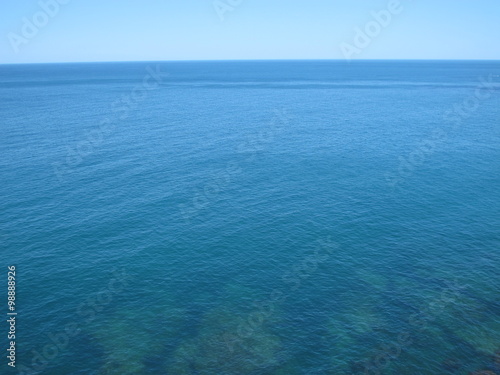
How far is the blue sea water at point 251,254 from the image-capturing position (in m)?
46.8

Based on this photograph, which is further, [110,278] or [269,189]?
[269,189]

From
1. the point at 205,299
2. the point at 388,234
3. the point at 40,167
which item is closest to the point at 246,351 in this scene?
the point at 205,299

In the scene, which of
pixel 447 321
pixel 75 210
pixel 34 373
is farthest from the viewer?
pixel 75 210

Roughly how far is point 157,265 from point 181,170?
40194 mm

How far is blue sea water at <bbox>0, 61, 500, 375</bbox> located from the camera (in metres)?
46.8

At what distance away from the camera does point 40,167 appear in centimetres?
9581

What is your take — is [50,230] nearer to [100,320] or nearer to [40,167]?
[100,320]

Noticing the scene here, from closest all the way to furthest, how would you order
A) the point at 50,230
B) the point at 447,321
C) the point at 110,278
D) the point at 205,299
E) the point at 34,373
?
1. the point at 34,373
2. the point at 447,321
3. the point at 205,299
4. the point at 110,278
5. the point at 50,230
